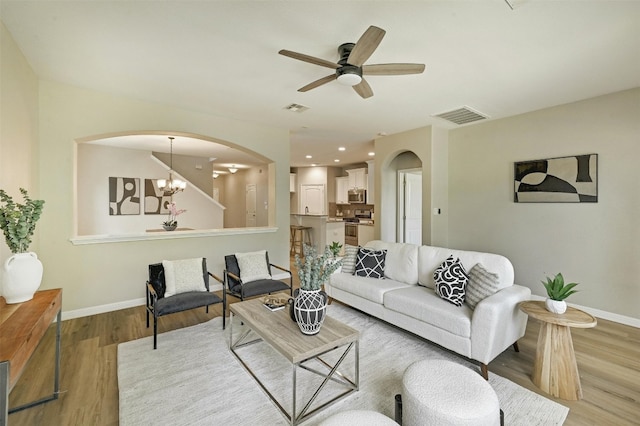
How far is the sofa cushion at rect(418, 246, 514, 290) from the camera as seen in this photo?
105 inches

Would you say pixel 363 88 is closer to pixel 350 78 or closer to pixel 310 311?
pixel 350 78

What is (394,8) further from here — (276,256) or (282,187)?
(276,256)

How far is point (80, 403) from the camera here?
6.59 feet

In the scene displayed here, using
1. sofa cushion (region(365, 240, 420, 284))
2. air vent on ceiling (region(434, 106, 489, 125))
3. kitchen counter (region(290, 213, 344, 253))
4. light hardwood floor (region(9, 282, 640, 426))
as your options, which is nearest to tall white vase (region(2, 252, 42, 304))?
light hardwood floor (region(9, 282, 640, 426))

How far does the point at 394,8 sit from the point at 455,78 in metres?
1.45

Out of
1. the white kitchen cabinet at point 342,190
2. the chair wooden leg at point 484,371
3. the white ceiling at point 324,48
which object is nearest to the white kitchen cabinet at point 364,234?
the white kitchen cabinet at point 342,190

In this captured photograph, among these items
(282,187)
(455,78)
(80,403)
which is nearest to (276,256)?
(282,187)

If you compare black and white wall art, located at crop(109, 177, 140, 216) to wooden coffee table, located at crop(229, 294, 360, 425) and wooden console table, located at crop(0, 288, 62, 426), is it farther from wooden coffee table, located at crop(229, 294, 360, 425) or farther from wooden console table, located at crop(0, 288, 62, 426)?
wooden coffee table, located at crop(229, 294, 360, 425)

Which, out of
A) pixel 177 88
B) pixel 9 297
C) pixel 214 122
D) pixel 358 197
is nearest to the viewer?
pixel 9 297

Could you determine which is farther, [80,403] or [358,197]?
[358,197]

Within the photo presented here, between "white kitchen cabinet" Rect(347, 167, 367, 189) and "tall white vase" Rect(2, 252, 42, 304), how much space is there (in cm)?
785

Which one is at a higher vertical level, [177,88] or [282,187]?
[177,88]

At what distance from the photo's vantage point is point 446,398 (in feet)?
5.09

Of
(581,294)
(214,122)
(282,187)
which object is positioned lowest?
(581,294)
